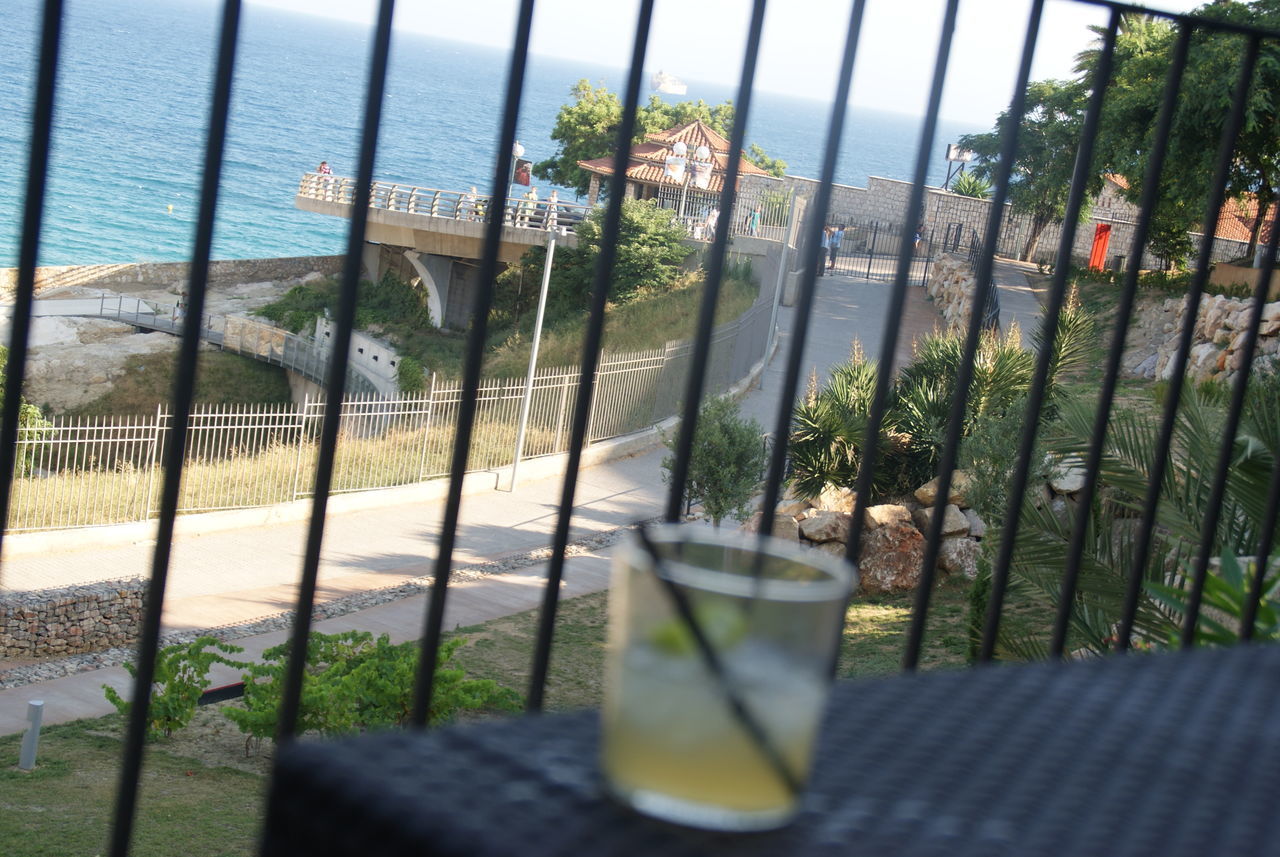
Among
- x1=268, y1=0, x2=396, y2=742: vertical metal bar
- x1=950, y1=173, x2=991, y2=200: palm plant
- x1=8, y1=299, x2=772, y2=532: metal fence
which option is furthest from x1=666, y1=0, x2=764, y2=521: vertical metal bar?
x1=950, y1=173, x2=991, y2=200: palm plant

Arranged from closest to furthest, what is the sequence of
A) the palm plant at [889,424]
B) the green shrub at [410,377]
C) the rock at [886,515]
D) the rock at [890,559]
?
the rock at [890,559] < the rock at [886,515] < the palm plant at [889,424] < the green shrub at [410,377]

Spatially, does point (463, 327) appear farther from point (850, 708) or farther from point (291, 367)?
point (850, 708)

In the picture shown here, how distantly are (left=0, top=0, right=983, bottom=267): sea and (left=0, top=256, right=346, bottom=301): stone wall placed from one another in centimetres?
261

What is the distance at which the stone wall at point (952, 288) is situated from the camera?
23438 millimetres

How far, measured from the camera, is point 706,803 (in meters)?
0.59

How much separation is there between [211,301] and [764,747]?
47.0 meters

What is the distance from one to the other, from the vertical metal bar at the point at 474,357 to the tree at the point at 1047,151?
24.4 meters

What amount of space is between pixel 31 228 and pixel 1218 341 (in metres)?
16.3

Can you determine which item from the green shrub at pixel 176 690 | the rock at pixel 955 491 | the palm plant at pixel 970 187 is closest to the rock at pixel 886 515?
the rock at pixel 955 491

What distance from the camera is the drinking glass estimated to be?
59 centimetres

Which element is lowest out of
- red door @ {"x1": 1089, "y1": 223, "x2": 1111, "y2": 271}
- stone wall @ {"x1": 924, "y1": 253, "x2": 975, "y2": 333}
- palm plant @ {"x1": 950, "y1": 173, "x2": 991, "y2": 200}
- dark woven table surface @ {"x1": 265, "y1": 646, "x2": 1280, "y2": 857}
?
dark woven table surface @ {"x1": 265, "y1": 646, "x2": 1280, "y2": 857}

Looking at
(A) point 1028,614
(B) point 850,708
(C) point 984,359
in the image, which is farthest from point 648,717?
(C) point 984,359

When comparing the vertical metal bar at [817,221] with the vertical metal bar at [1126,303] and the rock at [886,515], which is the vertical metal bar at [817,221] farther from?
the rock at [886,515]

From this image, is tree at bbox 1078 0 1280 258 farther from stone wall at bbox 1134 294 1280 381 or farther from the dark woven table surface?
the dark woven table surface
